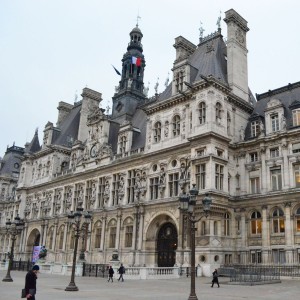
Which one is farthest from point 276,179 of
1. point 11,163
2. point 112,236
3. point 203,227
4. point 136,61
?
point 11,163

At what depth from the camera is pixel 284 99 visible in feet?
134

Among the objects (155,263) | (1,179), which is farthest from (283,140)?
(1,179)

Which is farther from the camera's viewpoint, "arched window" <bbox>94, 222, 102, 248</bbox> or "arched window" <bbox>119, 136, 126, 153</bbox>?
"arched window" <bbox>119, 136, 126, 153</bbox>

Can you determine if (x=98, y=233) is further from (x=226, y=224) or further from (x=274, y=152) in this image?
(x=274, y=152)

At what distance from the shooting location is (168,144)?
42.8m

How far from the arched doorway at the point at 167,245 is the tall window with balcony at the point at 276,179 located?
442 inches

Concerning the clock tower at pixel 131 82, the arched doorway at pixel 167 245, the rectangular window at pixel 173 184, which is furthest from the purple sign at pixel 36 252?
the rectangular window at pixel 173 184

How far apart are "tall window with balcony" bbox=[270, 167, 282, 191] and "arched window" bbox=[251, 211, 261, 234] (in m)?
2.95

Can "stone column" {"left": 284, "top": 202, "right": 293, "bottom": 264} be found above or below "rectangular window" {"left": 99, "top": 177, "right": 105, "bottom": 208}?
below

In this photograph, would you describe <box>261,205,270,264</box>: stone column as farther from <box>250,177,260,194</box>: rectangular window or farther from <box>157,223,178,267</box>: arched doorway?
<box>157,223,178,267</box>: arched doorway

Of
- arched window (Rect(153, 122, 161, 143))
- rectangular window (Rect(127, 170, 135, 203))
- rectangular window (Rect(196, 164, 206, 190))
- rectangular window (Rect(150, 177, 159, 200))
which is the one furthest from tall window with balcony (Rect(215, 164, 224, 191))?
rectangular window (Rect(127, 170, 135, 203))

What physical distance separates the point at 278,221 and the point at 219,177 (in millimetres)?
6644

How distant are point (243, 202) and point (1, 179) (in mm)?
60408

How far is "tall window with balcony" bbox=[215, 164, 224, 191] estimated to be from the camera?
1469 inches
